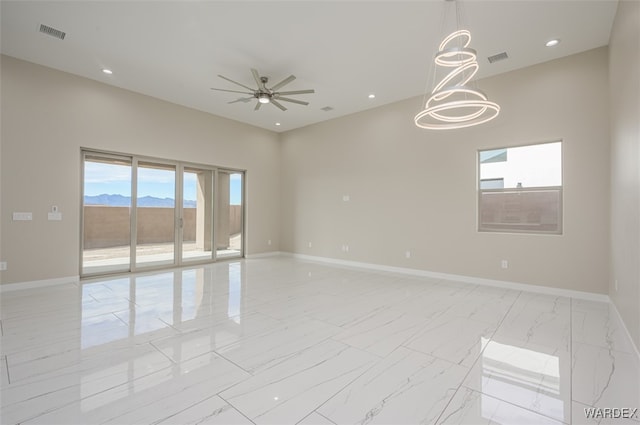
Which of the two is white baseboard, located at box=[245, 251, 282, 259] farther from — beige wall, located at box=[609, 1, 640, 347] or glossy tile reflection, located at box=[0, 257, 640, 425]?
beige wall, located at box=[609, 1, 640, 347]

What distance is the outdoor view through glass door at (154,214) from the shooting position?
5.66 metres

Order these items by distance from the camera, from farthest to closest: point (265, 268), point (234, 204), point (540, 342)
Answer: point (234, 204) → point (265, 268) → point (540, 342)

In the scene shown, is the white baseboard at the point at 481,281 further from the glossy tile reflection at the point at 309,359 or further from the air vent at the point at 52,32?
the air vent at the point at 52,32

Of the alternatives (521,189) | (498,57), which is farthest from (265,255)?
(498,57)

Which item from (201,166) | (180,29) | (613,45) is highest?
(180,29)

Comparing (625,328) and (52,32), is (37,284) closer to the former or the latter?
(52,32)

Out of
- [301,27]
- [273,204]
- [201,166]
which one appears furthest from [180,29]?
[273,204]

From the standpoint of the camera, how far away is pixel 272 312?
12.0 ft

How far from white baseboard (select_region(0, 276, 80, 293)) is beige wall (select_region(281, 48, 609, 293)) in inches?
193

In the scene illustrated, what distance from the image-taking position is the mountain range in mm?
5621

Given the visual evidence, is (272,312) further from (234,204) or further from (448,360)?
(234,204)

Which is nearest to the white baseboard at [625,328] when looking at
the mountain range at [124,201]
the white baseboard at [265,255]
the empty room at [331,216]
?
the empty room at [331,216]

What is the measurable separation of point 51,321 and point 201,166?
4.54 m

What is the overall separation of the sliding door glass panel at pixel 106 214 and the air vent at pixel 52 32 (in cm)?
221
